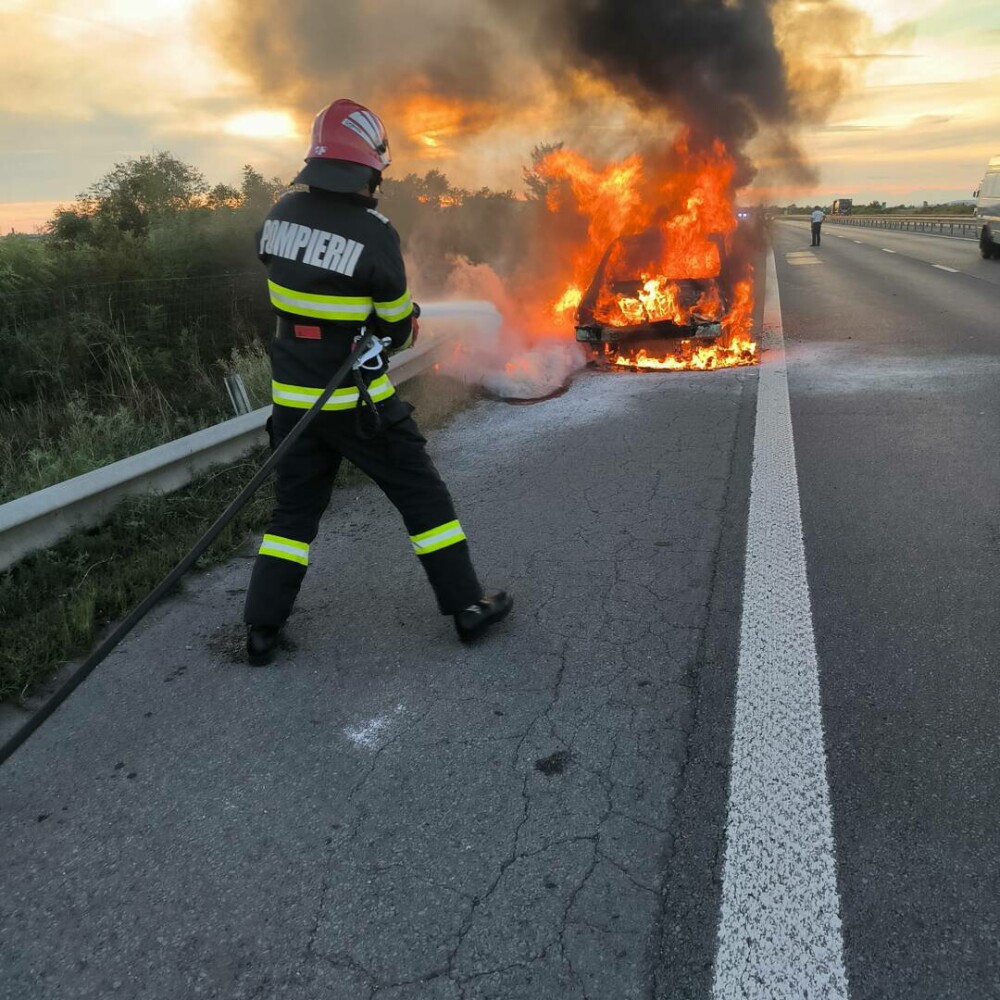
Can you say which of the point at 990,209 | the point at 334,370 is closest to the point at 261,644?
the point at 334,370

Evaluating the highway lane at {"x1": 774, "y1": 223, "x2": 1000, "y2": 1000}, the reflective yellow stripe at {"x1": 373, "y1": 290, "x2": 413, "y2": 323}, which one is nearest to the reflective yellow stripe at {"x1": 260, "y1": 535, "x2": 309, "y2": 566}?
the reflective yellow stripe at {"x1": 373, "y1": 290, "x2": 413, "y2": 323}

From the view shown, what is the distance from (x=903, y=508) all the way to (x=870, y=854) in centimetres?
281

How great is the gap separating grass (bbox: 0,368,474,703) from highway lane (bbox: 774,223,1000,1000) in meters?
2.88

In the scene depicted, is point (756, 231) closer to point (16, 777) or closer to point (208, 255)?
point (208, 255)

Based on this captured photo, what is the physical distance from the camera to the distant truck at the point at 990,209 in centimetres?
2059

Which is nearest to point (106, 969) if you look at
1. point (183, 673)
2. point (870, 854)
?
point (183, 673)

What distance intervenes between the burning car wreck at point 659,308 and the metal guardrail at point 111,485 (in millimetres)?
4676

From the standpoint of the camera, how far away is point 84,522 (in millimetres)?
4371

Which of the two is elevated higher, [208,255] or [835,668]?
[208,255]

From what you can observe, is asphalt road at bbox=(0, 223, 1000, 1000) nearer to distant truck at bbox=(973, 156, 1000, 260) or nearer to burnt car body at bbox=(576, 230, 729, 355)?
burnt car body at bbox=(576, 230, 729, 355)

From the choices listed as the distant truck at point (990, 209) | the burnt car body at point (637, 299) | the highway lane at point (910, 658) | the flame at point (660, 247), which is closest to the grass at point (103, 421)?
the burnt car body at point (637, 299)

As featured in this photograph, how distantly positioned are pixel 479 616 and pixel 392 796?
981 mm

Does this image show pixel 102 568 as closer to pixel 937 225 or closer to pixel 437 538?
pixel 437 538

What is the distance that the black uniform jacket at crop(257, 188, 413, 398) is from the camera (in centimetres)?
307
